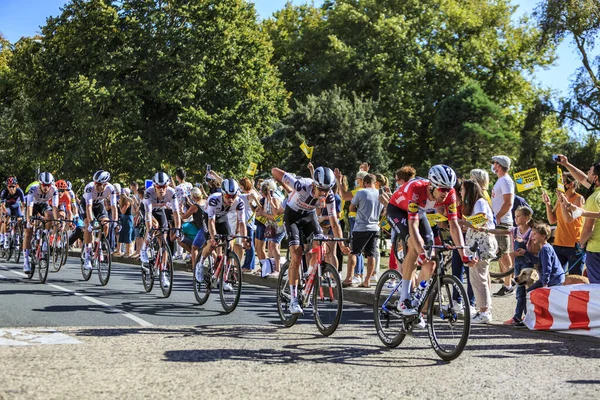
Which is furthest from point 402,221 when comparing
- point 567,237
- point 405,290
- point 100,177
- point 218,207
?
point 100,177

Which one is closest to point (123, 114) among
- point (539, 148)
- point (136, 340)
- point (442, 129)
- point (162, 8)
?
point (162, 8)

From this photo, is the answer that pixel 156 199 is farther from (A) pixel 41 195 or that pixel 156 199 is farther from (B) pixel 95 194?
(A) pixel 41 195

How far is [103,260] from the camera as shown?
50.2ft

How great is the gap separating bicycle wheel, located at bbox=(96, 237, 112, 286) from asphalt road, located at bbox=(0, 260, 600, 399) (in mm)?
3109

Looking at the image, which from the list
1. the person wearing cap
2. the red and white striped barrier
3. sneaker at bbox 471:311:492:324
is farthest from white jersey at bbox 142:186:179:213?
the red and white striped barrier

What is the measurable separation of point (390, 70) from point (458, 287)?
4006 cm

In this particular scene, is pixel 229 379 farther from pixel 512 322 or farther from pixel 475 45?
pixel 475 45

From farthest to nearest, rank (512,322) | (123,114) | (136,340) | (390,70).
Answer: (390,70)
(123,114)
(512,322)
(136,340)

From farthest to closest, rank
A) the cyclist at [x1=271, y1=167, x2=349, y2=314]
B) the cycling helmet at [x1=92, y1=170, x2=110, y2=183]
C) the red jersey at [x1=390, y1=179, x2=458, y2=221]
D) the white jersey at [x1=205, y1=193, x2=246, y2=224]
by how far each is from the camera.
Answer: the cycling helmet at [x1=92, y1=170, x2=110, y2=183] < the white jersey at [x1=205, y1=193, x2=246, y2=224] < the cyclist at [x1=271, y1=167, x2=349, y2=314] < the red jersey at [x1=390, y1=179, x2=458, y2=221]

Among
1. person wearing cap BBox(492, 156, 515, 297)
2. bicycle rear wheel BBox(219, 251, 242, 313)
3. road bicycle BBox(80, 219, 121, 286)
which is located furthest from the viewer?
road bicycle BBox(80, 219, 121, 286)

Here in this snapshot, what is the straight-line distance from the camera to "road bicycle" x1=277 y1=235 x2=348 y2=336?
373 inches

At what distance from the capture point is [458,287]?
7922 mm

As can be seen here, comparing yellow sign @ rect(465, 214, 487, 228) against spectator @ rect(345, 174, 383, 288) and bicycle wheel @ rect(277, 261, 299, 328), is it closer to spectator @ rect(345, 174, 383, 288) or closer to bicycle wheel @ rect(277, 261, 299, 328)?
bicycle wheel @ rect(277, 261, 299, 328)

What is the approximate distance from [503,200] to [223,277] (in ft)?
14.1
